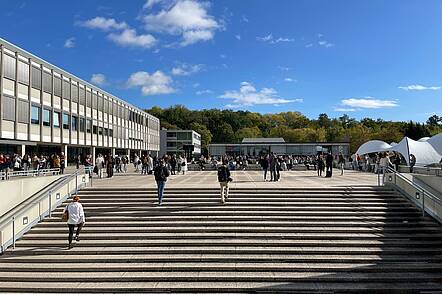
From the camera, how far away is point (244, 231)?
12.3 m

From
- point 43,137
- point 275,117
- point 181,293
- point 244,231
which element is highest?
point 275,117

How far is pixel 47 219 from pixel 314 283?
889 centimetres

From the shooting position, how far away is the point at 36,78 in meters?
37.0

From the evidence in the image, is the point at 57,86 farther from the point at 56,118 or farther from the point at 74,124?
the point at 74,124

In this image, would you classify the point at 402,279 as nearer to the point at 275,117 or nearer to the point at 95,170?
the point at 95,170

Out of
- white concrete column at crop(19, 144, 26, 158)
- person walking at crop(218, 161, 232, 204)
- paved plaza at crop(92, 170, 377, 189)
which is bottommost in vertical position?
paved plaza at crop(92, 170, 377, 189)

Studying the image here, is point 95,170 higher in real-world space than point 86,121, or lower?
lower

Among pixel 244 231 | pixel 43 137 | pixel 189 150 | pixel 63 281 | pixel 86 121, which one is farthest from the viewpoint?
pixel 189 150

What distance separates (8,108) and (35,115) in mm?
4445

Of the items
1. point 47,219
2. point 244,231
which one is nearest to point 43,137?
point 47,219

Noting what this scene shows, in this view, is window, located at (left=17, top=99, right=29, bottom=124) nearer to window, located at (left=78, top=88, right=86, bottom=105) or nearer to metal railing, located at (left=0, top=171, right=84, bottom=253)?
window, located at (left=78, top=88, right=86, bottom=105)

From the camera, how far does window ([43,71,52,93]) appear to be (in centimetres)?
3862

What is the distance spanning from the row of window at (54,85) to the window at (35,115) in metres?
1.93

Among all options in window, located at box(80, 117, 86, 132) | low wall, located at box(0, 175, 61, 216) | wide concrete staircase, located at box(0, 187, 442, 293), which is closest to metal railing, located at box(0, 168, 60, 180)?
low wall, located at box(0, 175, 61, 216)
